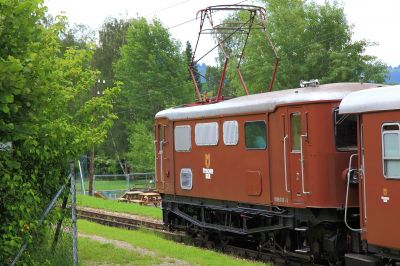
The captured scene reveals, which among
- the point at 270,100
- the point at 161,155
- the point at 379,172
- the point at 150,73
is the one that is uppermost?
the point at 150,73

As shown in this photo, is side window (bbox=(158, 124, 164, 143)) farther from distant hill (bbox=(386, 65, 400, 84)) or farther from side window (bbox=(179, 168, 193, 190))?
distant hill (bbox=(386, 65, 400, 84))

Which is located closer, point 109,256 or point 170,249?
point 109,256

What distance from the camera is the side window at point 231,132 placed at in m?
13.8

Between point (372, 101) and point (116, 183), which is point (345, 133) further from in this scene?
point (116, 183)

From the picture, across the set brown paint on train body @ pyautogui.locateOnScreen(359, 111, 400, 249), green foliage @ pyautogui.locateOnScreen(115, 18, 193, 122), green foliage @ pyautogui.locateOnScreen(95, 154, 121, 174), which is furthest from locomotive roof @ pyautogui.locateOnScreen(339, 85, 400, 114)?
green foliage @ pyautogui.locateOnScreen(95, 154, 121, 174)

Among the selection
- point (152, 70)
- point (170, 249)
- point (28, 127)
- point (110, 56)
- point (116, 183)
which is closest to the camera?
point (28, 127)

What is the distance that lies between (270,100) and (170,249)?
3.99 metres

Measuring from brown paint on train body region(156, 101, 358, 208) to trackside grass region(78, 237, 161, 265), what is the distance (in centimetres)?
264

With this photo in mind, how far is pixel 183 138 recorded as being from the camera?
16172 millimetres

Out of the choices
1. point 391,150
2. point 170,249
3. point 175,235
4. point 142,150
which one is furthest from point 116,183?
point 391,150

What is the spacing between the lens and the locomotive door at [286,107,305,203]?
1160 centimetres

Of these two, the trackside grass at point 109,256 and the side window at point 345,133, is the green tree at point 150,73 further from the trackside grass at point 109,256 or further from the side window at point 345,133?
the side window at point 345,133

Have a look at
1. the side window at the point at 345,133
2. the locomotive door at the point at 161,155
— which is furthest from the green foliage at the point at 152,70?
the side window at the point at 345,133

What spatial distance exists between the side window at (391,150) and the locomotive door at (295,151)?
7.66ft
